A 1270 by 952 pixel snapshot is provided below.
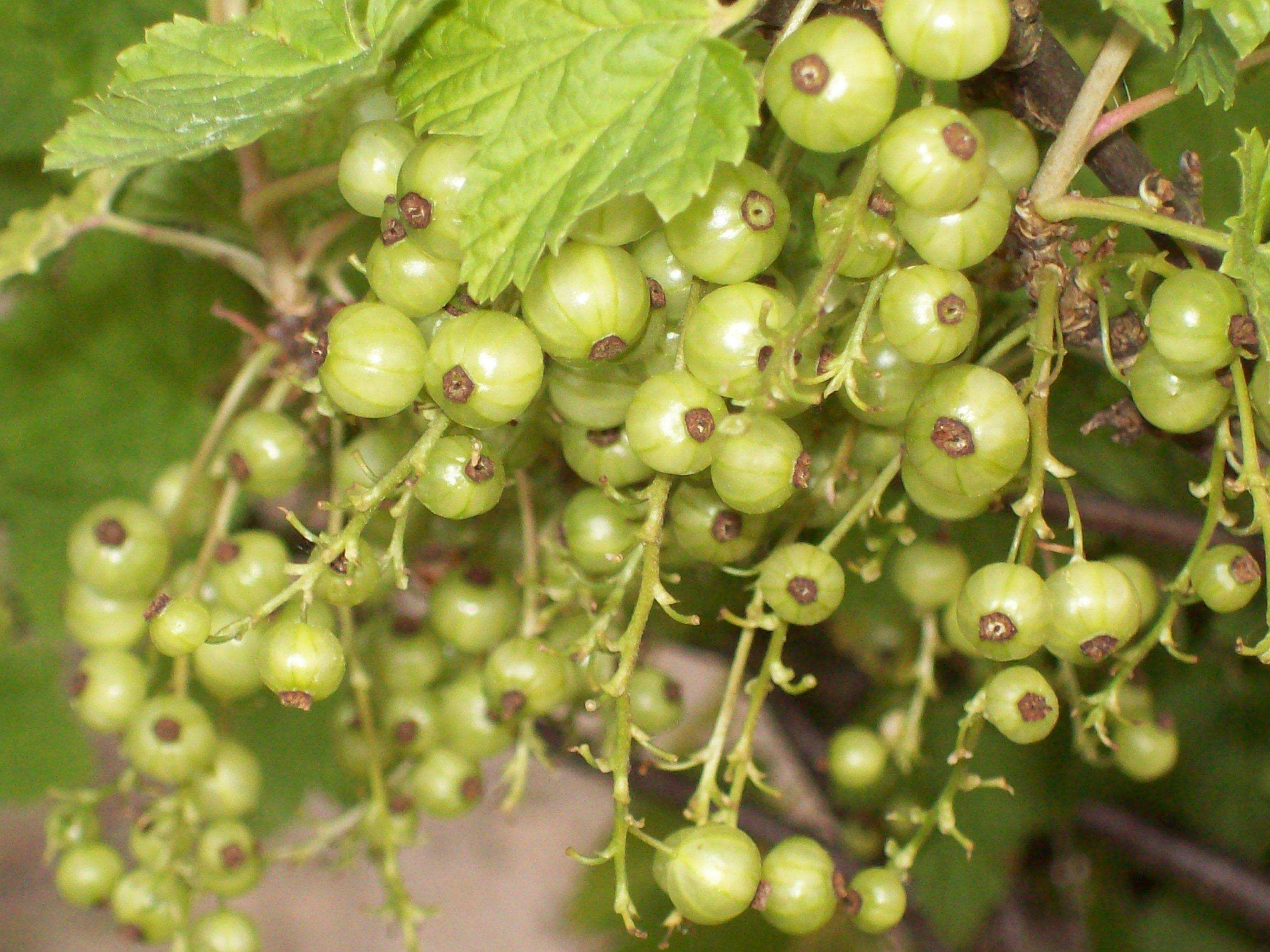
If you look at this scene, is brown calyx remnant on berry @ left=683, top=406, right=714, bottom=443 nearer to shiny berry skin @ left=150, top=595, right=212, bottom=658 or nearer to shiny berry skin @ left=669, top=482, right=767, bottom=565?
shiny berry skin @ left=669, top=482, right=767, bottom=565

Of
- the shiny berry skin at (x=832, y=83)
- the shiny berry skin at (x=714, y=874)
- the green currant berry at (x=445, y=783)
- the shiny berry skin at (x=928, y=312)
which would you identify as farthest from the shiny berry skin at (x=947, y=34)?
the green currant berry at (x=445, y=783)

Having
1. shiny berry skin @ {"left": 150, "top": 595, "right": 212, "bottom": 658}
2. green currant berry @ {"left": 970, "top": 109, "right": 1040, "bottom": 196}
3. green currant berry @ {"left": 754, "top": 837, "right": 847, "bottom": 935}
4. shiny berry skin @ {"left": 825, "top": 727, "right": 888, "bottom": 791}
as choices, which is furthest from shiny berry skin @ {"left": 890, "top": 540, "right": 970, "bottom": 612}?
shiny berry skin @ {"left": 150, "top": 595, "right": 212, "bottom": 658}

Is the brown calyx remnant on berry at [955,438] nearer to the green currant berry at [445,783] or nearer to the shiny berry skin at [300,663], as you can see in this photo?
the shiny berry skin at [300,663]

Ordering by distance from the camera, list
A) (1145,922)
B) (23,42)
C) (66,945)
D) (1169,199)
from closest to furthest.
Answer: (1169,199) → (23,42) → (1145,922) → (66,945)

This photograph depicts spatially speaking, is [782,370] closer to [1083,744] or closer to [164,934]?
[1083,744]

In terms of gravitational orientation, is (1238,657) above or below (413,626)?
below

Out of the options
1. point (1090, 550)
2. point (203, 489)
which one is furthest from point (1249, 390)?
point (203, 489)

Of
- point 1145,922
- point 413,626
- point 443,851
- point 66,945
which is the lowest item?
point 443,851

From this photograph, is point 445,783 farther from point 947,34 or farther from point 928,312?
point 947,34

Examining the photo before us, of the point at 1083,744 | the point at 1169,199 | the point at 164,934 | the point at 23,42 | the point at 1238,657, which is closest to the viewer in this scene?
the point at 1169,199
